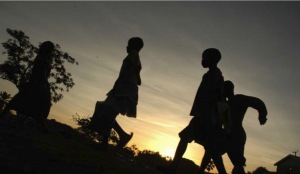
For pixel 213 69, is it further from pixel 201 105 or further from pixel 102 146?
pixel 102 146

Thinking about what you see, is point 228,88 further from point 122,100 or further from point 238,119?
point 122,100

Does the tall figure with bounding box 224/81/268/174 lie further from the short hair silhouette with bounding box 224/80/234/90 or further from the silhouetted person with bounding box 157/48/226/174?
the silhouetted person with bounding box 157/48/226/174

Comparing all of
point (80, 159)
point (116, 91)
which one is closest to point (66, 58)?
point (116, 91)

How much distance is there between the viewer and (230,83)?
708 centimetres

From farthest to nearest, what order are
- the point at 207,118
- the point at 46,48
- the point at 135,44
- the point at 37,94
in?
the point at 46,48 < the point at 37,94 < the point at 135,44 < the point at 207,118

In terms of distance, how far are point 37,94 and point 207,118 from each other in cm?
381

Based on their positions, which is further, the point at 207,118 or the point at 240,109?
the point at 240,109

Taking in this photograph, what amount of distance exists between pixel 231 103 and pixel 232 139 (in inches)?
32.1

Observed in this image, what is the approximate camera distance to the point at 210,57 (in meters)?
5.99

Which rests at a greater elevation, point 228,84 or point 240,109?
point 228,84

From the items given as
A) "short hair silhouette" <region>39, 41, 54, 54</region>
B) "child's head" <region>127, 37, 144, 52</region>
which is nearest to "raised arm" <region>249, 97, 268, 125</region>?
"child's head" <region>127, 37, 144, 52</region>

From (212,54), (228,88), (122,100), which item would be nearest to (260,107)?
(228,88)

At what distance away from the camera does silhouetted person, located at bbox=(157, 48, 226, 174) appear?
567 cm

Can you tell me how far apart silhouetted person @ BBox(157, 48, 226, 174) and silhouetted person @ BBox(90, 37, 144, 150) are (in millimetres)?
1285
